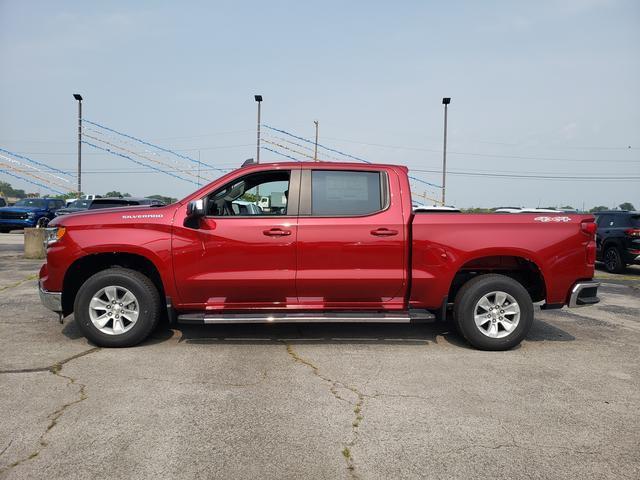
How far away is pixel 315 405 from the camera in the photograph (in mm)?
3791

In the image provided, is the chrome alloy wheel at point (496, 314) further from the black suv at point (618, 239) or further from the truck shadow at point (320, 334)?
the black suv at point (618, 239)

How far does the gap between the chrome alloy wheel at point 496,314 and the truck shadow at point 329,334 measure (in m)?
0.37

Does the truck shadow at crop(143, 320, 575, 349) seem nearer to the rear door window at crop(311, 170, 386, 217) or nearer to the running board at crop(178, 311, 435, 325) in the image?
the running board at crop(178, 311, 435, 325)

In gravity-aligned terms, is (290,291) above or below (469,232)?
below

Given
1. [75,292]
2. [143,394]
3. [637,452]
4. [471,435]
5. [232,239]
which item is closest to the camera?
[637,452]

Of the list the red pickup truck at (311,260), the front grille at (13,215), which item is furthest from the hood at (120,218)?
the front grille at (13,215)

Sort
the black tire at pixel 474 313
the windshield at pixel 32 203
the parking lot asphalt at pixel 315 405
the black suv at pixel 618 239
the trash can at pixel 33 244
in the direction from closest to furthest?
the parking lot asphalt at pixel 315 405
the black tire at pixel 474 313
the black suv at pixel 618 239
the trash can at pixel 33 244
the windshield at pixel 32 203

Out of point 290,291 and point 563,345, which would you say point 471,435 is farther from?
point 563,345

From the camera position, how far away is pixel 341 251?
5.16 m

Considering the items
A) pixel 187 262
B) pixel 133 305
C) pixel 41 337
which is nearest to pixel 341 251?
pixel 187 262

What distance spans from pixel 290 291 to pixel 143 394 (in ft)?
5.93

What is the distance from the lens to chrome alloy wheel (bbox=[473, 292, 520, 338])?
5.29 metres

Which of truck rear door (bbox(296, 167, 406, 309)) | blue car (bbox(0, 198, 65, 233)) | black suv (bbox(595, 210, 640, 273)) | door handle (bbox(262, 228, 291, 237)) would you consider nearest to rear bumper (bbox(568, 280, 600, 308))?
truck rear door (bbox(296, 167, 406, 309))

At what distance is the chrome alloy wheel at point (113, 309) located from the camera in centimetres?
514
